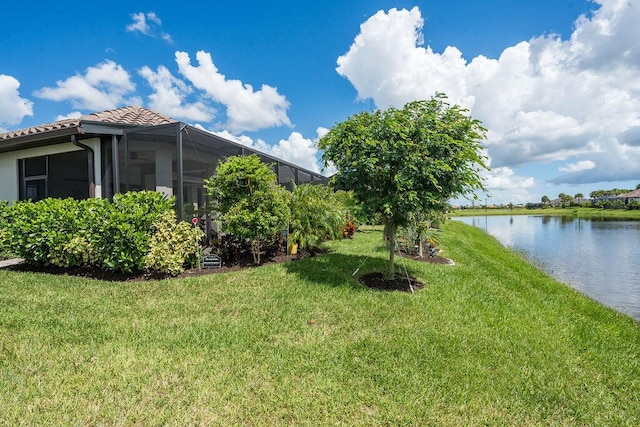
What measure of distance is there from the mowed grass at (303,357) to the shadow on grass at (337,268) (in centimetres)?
42

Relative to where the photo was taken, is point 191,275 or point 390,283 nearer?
point 390,283

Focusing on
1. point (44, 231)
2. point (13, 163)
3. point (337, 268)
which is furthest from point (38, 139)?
point (337, 268)

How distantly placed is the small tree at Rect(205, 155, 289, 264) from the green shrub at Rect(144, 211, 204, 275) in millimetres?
809

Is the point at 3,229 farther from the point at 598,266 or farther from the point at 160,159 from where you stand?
the point at 598,266

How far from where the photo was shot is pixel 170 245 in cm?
627

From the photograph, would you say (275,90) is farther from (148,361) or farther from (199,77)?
(148,361)

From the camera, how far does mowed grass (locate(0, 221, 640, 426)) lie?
95.2 inches

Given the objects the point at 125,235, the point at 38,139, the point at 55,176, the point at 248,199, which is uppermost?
the point at 38,139

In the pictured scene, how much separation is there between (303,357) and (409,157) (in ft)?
11.5

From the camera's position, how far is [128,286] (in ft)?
18.5

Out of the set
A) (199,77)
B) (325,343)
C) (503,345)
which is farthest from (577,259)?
(199,77)

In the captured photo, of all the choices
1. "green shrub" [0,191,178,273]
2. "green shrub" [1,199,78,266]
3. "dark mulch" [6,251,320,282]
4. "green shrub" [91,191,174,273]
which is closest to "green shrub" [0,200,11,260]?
"green shrub" [0,191,178,273]

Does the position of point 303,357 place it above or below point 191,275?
below

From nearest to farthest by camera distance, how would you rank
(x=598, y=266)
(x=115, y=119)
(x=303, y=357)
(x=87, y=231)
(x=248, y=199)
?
1. (x=303, y=357)
2. (x=87, y=231)
3. (x=248, y=199)
4. (x=115, y=119)
5. (x=598, y=266)
